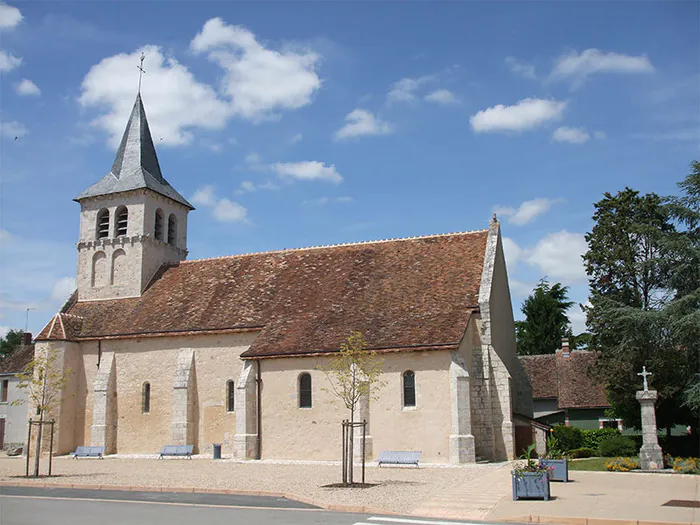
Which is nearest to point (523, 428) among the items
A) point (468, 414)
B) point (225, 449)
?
point (468, 414)

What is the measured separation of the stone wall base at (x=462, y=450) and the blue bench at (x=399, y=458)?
4.31 feet

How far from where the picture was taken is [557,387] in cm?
4116

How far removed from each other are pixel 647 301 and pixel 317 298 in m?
14.0

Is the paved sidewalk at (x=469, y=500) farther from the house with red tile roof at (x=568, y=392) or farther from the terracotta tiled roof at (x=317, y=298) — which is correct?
the house with red tile roof at (x=568, y=392)

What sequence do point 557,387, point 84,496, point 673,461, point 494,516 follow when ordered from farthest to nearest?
point 557,387 → point 673,461 → point 84,496 → point 494,516

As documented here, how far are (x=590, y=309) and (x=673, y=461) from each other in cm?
846

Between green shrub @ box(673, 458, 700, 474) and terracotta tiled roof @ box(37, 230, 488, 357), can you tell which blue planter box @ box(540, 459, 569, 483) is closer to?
green shrub @ box(673, 458, 700, 474)

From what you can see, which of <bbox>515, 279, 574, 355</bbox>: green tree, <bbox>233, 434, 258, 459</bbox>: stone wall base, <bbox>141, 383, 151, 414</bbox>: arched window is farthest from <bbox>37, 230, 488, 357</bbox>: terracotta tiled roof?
<bbox>515, 279, 574, 355</bbox>: green tree

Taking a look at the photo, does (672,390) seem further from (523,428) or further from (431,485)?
(431,485)

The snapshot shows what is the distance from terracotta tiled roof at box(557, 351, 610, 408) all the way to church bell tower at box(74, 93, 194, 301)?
78.0ft

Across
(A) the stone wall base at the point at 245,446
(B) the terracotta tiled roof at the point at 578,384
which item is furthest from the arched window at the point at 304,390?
(B) the terracotta tiled roof at the point at 578,384

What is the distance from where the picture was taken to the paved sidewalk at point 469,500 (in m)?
12.9

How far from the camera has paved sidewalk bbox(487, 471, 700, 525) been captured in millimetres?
12086

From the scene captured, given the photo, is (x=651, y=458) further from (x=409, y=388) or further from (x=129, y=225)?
(x=129, y=225)
